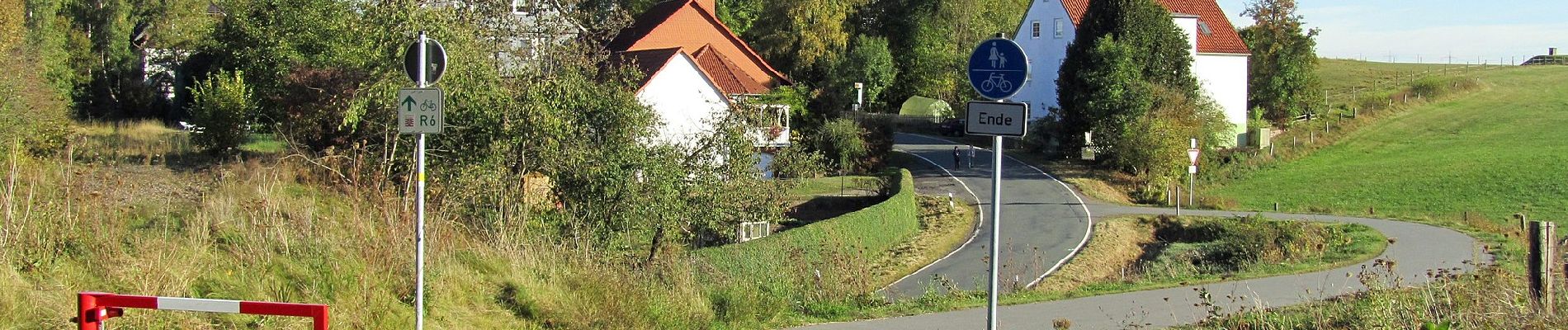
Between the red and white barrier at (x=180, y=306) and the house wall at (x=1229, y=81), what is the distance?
2044 inches

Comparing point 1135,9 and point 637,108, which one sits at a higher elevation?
point 1135,9

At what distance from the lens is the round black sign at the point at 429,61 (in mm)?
9492

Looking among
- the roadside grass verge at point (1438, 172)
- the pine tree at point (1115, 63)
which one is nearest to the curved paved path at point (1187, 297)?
the roadside grass verge at point (1438, 172)

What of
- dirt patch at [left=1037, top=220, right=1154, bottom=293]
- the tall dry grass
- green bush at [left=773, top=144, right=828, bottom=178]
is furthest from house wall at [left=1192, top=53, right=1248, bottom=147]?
the tall dry grass

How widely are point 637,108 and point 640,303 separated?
8.24 meters

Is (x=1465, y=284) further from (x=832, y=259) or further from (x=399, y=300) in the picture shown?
Answer: (x=399, y=300)

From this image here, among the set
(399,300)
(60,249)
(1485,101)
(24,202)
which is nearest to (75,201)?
(24,202)

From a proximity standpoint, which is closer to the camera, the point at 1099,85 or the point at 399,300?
the point at 399,300

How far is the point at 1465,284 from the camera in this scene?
1124 cm

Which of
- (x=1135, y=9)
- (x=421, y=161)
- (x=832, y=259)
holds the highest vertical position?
(x=1135, y=9)

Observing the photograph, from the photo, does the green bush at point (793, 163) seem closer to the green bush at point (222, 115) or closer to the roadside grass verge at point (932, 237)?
the roadside grass verge at point (932, 237)

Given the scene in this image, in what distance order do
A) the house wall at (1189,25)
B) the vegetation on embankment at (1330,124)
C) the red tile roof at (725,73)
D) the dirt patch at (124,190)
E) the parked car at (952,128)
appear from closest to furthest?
the dirt patch at (124,190) → the vegetation on embankment at (1330,124) → the red tile roof at (725,73) → the house wall at (1189,25) → the parked car at (952,128)

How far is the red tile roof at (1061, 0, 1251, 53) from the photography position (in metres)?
54.1

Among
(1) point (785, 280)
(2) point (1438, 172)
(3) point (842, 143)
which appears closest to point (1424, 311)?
(1) point (785, 280)
